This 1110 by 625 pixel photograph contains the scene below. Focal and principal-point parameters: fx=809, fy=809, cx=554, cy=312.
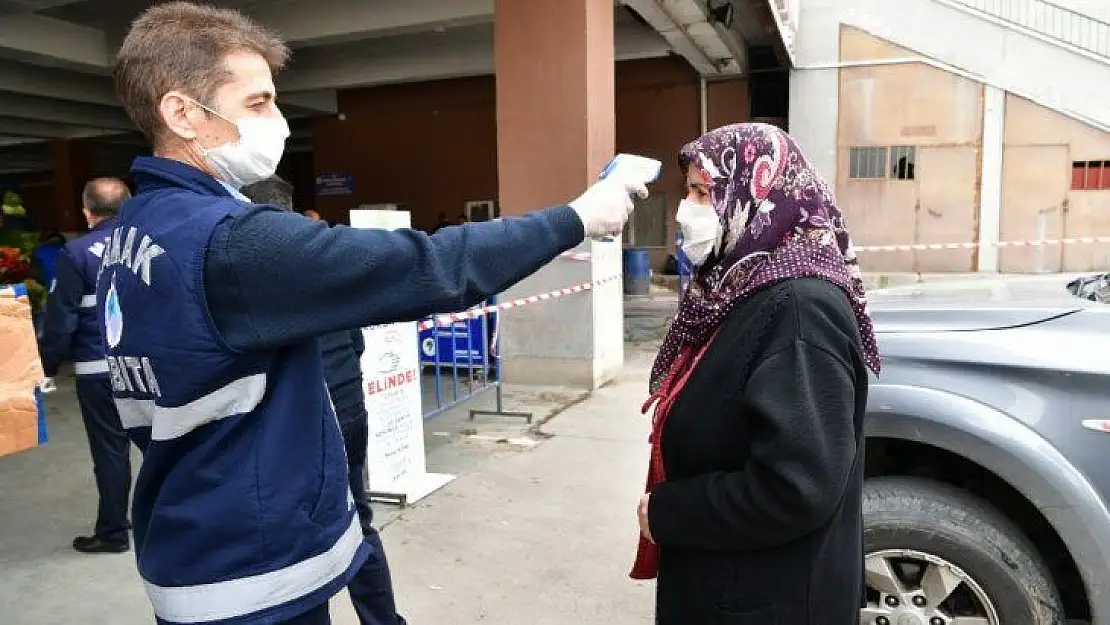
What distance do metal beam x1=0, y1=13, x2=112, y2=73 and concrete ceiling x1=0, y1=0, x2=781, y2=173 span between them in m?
0.01

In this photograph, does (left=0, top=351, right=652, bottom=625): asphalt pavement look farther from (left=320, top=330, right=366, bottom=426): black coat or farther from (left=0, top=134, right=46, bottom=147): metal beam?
(left=0, top=134, right=46, bottom=147): metal beam

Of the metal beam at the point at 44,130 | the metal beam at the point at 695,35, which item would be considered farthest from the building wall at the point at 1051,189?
the metal beam at the point at 44,130

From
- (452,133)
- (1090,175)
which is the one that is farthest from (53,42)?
(1090,175)

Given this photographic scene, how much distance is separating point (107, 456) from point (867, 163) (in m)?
14.7

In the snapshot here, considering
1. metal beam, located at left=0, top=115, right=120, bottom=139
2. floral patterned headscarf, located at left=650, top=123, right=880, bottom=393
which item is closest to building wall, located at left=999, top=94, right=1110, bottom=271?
floral patterned headscarf, located at left=650, top=123, right=880, bottom=393

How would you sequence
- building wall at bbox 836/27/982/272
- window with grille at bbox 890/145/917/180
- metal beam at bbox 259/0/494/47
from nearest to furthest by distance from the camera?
1. metal beam at bbox 259/0/494/47
2. building wall at bbox 836/27/982/272
3. window with grille at bbox 890/145/917/180

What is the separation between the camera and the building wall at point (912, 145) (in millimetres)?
15320

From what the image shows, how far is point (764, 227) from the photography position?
66.7 inches

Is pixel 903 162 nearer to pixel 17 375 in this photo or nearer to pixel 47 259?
pixel 47 259

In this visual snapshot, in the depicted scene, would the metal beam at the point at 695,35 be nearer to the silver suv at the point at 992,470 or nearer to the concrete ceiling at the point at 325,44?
the concrete ceiling at the point at 325,44

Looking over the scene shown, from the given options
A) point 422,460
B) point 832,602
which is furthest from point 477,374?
point 832,602

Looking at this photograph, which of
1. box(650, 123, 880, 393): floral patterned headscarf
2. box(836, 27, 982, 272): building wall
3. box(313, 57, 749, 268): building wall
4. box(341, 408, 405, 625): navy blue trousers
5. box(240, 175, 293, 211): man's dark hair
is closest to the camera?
box(650, 123, 880, 393): floral patterned headscarf

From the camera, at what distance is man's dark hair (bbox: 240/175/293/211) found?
3107mm

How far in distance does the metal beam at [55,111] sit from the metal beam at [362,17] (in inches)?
274
